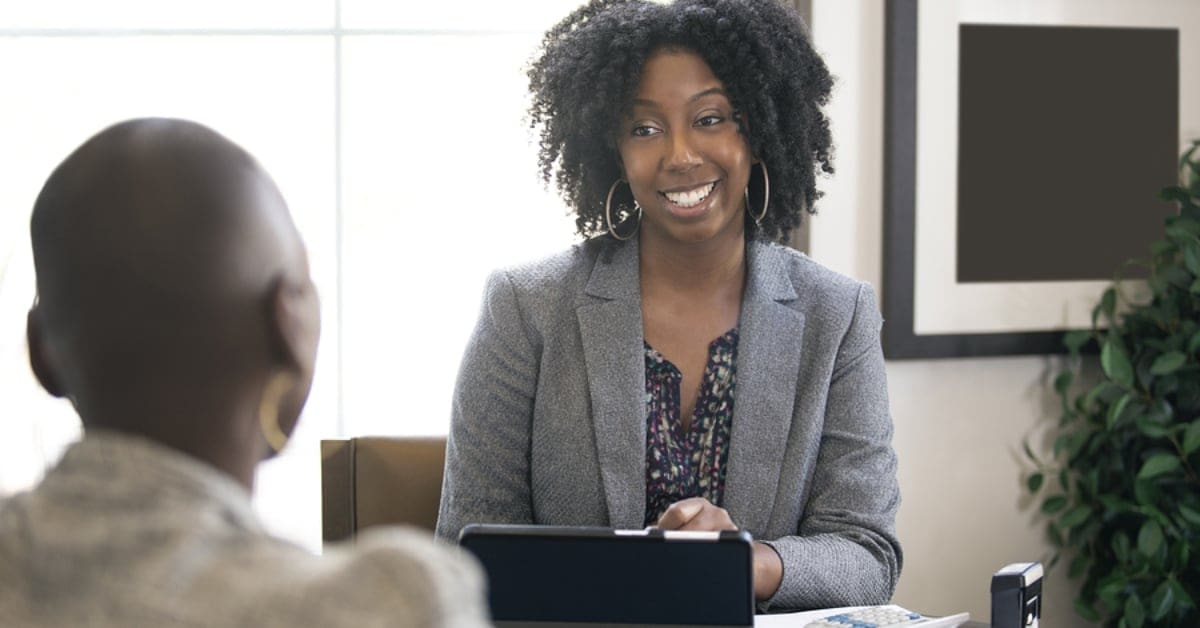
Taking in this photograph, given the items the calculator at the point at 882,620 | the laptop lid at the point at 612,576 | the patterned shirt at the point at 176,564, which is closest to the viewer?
the patterned shirt at the point at 176,564

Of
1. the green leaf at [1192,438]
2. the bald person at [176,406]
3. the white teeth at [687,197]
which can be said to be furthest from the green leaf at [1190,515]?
the bald person at [176,406]

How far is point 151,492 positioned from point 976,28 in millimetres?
2894

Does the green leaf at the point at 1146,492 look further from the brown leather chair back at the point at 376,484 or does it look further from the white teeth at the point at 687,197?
the brown leather chair back at the point at 376,484

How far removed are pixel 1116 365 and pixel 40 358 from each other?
9.34 feet

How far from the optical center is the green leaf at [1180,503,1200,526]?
3137 mm

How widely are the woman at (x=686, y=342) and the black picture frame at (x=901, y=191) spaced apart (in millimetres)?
950

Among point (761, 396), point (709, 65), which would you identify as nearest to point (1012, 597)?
point (761, 396)

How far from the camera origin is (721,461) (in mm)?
2188

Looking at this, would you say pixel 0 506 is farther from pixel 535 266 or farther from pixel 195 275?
pixel 535 266

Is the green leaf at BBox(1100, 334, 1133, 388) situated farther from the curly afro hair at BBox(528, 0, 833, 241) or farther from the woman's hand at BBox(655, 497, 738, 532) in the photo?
the woman's hand at BBox(655, 497, 738, 532)

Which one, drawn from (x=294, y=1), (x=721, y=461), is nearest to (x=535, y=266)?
(x=721, y=461)

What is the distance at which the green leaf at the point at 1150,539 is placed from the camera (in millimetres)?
3160

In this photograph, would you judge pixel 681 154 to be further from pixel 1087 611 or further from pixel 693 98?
pixel 1087 611

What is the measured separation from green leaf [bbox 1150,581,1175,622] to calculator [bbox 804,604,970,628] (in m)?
1.63
